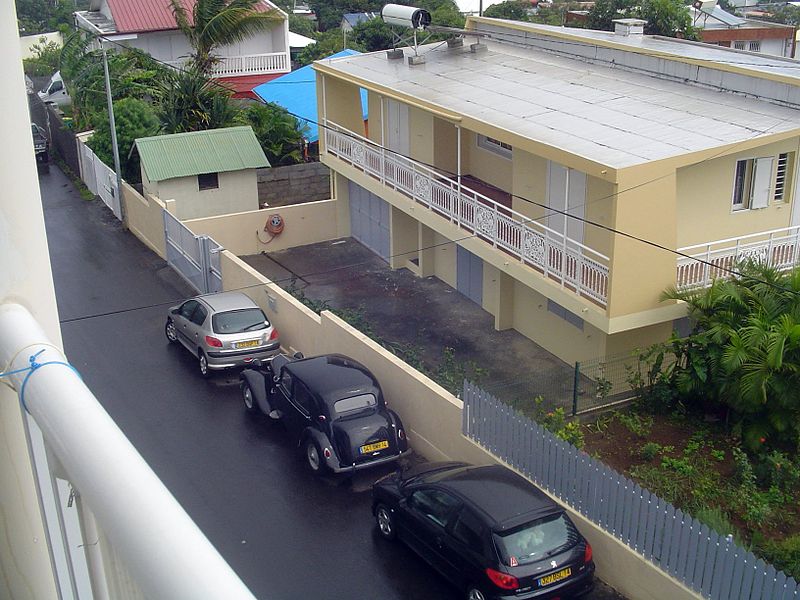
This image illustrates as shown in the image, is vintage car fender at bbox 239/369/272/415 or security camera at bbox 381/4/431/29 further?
security camera at bbox 381/4/431/29

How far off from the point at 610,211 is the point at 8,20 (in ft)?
54.1

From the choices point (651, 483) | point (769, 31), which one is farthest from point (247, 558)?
point (769, 31)

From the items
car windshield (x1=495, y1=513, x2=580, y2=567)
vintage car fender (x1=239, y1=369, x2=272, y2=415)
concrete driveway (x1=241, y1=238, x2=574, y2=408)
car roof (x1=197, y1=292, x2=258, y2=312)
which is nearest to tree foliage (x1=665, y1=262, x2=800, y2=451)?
A: concrete driveway (x1=241, y1=238, x2=574, y2=408)

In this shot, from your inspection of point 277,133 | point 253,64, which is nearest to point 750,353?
point 277,133

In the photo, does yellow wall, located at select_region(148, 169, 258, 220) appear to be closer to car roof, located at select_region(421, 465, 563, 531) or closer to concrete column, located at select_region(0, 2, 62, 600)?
car roof, located at select_region(421, 465, 563, 531)

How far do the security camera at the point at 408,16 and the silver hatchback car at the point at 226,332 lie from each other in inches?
405

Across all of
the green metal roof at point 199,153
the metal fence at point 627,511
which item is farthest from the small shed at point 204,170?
the metal fence at point 627,511

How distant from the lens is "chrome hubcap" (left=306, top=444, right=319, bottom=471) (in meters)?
15.7

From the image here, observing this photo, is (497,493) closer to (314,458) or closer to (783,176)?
(314,458)

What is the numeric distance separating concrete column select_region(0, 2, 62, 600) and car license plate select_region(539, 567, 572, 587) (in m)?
10.1

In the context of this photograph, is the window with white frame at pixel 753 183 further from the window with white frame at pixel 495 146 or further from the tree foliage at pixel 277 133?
the tree foliage at pixel 277 133

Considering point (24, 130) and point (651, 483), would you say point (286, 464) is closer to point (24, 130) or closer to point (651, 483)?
point (651, 483)

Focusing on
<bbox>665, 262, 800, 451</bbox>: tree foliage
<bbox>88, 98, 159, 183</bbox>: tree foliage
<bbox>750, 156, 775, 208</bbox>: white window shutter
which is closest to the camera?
<bbox>665, 262, 800, 451</bbox>: tree foliage

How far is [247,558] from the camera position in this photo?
13.6 meters
